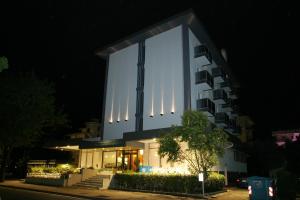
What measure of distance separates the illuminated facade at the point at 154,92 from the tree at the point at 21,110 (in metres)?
6.54

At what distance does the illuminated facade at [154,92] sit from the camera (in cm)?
3291

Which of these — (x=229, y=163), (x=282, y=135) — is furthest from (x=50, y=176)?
(x=282, y=135)

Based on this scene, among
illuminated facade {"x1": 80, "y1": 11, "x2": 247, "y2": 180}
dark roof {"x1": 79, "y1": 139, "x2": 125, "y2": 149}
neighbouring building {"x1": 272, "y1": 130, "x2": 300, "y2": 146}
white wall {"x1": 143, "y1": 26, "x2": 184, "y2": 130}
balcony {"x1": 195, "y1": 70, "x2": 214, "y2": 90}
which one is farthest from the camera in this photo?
neighbouring building {"x1": 272, "y1": 130, "x2": 300, "y2": 146}

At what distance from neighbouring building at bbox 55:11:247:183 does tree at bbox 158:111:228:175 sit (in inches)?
209

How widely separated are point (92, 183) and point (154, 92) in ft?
45.2

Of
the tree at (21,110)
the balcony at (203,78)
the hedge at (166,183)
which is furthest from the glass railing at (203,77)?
the tree at (21,110)

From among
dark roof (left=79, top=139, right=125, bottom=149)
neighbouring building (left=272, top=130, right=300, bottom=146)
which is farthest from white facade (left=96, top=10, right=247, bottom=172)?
neighbouring building (left=272, top=130, right=300, bottom=146)

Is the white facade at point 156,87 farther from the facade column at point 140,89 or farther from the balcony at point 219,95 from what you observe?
the balcony at point 219,95

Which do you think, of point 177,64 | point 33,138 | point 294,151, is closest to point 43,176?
point 33,138

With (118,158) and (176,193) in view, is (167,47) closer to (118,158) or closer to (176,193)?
(118,158)

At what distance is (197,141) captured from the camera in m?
22.2

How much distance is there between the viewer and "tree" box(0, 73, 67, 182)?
3022cm

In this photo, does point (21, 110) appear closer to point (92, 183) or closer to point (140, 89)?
point (92, 183)

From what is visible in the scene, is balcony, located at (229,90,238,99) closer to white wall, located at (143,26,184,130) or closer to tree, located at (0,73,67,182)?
Answer: white wall, located at (143,26,184,130)
